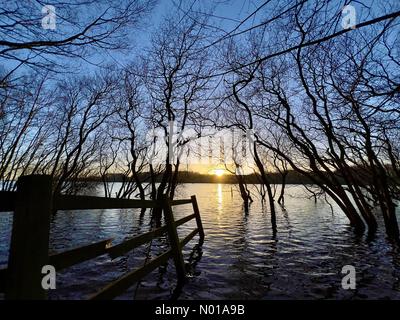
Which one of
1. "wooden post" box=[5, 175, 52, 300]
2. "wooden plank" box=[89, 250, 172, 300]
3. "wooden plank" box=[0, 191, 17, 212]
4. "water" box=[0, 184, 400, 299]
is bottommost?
"water" box=[0, 184, 400, 299]

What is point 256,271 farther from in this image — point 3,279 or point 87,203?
point 3,279

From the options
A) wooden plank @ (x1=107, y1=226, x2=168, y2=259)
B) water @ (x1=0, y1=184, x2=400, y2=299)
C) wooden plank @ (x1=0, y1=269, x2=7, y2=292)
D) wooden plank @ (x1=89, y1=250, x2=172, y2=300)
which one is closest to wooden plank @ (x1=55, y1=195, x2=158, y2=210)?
wooden plank @ (x1=107, y1=226, x2=168, y2=259)

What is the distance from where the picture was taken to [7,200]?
6.82 feet

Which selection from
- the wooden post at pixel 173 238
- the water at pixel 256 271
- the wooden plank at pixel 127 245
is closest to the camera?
the wooden plank at pixel 127 245

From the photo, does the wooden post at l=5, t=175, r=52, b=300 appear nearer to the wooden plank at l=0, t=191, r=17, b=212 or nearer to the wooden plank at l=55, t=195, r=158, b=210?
the wooden plank at l=0, t=191, r=17, b=212

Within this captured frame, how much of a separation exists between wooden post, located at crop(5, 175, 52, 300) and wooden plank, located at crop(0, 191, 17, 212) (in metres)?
0.04

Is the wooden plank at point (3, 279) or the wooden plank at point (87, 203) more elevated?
the wooden plank at point (87, 203)

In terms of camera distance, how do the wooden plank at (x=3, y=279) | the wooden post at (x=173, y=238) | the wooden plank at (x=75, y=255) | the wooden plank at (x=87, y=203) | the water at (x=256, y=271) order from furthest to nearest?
the wooden post at (x=173, y=238), the water at (x=256, y=271), the wooden plank at (x=87, y=203), the wooden plank at (x=75, y=255), the wooden plank at (x=3, y=279)

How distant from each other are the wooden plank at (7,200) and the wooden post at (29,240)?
37 mm

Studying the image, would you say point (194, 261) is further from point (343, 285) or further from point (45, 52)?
point (45, 52)

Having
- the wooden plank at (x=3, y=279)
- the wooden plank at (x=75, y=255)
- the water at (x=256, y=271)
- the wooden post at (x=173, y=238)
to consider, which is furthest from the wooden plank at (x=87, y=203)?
the water at (x=256, y=271)

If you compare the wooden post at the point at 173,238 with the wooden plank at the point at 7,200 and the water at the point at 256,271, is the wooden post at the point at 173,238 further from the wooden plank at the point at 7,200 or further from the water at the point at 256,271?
the wooden plank at the point at 7,200

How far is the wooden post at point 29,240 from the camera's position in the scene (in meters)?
2.02

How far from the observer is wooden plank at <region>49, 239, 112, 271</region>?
2.53 m
